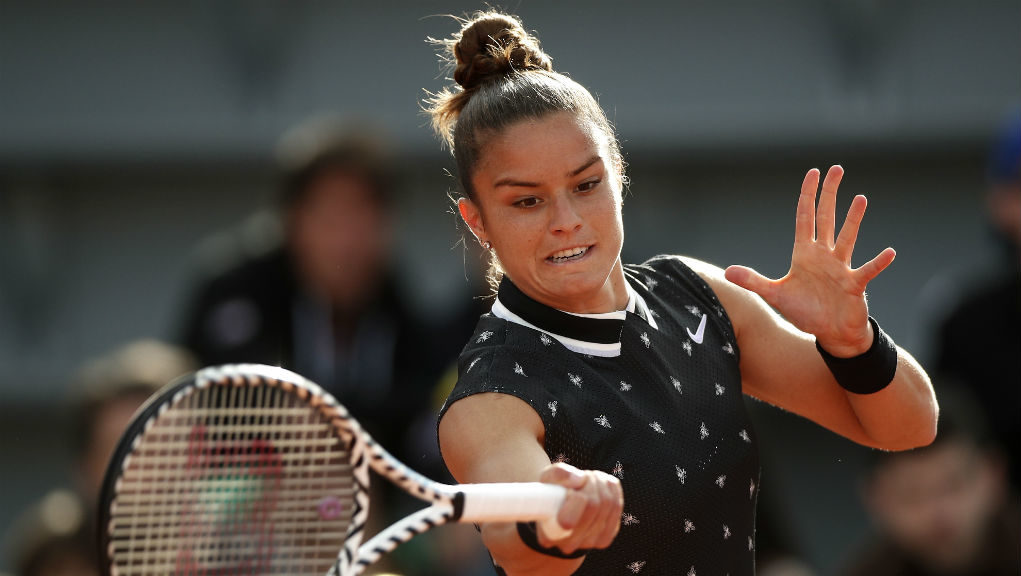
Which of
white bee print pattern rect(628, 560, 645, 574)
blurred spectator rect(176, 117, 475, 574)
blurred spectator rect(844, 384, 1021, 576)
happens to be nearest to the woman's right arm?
white bee print pattern rect(628, 560, 645, 574)

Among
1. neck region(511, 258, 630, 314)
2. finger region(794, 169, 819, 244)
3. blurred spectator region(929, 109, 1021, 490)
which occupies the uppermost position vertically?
finger region(794, 169, 819, 244)

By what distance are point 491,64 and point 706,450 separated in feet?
2.55

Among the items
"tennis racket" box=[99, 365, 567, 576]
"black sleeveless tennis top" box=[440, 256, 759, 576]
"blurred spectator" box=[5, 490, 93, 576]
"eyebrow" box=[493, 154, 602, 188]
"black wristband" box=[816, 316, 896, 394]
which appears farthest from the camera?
"blurred spectator" box=[5, 490, 93, 576]

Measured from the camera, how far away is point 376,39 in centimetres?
716

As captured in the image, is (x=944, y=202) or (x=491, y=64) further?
(x=944, y=202)

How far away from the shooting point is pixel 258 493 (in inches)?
86.3

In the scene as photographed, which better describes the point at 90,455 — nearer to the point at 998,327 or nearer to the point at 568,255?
the point at 568,255

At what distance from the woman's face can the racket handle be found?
0.42 meters

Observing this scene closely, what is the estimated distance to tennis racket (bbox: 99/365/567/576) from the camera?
1.95m

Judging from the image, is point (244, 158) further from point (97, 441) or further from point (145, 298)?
point (97, 441)

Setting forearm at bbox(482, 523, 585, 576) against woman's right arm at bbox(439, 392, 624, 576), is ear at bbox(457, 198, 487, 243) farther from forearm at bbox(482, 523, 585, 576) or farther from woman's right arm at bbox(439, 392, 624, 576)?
forearm at bbox(482, 523, 585, 576)

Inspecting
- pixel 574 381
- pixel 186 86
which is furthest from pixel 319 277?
pixel 186 86

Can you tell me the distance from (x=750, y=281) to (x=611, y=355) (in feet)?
0.96

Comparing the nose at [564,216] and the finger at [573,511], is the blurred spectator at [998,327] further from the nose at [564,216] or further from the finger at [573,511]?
the finger at [573,511]
